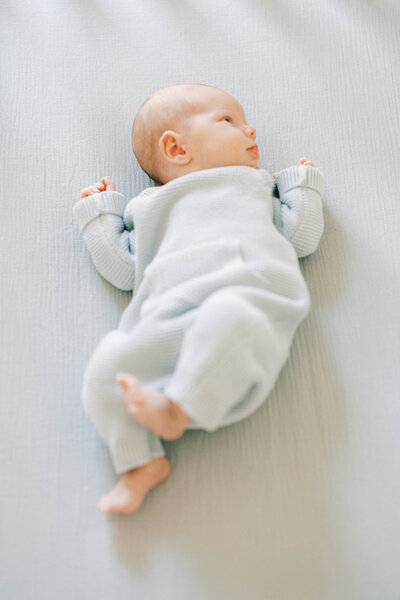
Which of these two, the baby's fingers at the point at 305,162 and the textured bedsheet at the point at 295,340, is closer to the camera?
the textured bedsheet at the point at 295,340

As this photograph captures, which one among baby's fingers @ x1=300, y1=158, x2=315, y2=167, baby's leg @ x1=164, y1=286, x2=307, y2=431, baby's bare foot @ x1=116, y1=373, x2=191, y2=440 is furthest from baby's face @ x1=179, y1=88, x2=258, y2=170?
baby's bare foot @ x1=116, y1=373, x2=191, y2=440

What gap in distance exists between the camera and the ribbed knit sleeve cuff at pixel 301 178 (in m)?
1.21

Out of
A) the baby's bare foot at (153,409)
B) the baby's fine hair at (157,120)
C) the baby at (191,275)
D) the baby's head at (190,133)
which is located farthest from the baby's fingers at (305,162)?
the baby's bare foot at (153,409)

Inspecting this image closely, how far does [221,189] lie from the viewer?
1135mm

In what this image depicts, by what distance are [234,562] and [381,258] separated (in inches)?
25.4

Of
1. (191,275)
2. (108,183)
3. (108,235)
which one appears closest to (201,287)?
(191,275)

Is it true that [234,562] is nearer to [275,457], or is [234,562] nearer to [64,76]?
[275,457]

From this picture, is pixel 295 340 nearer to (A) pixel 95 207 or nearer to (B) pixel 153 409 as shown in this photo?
(B) pixel 153 409

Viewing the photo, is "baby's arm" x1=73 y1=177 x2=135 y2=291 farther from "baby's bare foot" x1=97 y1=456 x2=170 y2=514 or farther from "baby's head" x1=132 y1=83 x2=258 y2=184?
"baby's bare foot" x1=97 y1=456 x2=170 y2=514

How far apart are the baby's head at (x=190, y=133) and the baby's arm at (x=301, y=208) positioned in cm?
8

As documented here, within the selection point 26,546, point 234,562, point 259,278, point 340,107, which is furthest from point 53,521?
point 340,107

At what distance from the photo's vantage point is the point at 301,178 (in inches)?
47.4

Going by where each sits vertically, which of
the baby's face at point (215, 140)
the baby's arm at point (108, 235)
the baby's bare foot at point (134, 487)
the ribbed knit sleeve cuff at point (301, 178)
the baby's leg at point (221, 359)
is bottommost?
the baby's bare foot at point (134, 487)

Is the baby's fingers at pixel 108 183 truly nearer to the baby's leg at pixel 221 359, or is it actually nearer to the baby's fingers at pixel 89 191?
the baby's fingers at pixel 89 191
